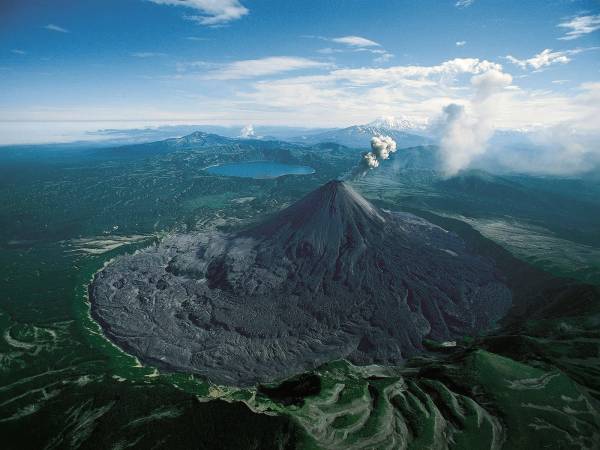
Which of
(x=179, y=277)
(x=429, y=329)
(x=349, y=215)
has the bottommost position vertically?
(x=429, y=329)

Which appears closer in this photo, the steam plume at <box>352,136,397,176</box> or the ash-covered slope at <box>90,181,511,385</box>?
the ash-covered slope at <box>90,181,511,385</box>

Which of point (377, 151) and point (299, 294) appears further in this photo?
point (377, 151)

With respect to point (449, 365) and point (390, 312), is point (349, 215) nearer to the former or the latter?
point (390, 312)

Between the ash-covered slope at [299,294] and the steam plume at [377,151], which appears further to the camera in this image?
the steam plume at [377,151]

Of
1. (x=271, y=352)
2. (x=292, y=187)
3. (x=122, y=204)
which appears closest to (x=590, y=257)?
(x=271, y=352)

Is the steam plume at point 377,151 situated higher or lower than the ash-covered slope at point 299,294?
higher

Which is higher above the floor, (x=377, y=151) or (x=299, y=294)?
(x=377, y=151)

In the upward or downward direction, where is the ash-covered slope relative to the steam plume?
downward

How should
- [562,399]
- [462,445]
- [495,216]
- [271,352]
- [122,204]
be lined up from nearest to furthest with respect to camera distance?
[462,445]
[562,399]
[271,352]
[495,216]
[122,204]
